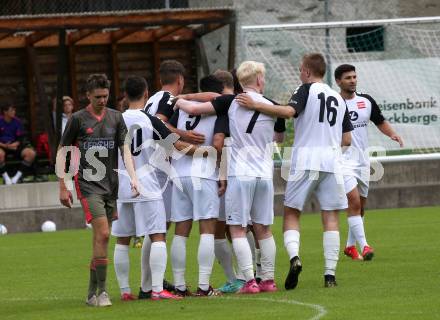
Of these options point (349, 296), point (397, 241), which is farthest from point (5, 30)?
point (349, 296)

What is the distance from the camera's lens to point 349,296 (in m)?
11.4

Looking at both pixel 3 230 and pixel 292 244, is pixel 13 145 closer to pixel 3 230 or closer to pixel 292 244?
pixel 3 230

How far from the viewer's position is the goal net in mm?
25000

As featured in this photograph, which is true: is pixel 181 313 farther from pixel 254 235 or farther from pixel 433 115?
pixel 433 115

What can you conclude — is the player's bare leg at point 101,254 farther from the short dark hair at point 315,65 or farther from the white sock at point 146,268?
the short dark hair at point 315,65

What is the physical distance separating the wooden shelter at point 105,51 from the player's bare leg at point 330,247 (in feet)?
45.0

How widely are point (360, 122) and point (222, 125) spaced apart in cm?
423

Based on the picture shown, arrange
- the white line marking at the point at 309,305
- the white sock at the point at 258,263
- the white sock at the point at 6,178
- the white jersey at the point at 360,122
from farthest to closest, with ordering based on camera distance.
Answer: the white sock at the point at 6,178, the white jersey at the point at 360,122, the white sock at the point at 258,263, the white line marking at the point at 309,305

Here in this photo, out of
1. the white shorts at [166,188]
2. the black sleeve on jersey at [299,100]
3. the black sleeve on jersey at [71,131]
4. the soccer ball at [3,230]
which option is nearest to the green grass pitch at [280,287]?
the white shorts at [166,188]

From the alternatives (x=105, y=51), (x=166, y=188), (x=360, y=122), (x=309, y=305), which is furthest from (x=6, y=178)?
(x=309, y=305)

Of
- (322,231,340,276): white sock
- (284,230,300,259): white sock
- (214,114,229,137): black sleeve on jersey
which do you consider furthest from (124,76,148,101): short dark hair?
(322,231,340,276): white sock

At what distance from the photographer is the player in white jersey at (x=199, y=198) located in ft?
39.1

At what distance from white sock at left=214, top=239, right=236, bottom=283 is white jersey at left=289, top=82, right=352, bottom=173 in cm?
101

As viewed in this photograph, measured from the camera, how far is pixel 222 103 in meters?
12.0
